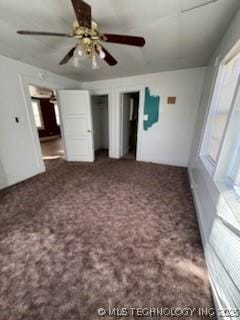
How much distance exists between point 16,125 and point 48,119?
5.12 metres

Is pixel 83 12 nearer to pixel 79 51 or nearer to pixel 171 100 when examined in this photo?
pixel 79 51

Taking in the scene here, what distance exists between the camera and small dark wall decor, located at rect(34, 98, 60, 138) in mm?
6953

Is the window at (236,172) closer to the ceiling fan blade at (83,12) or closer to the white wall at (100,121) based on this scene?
the ceiling fan blade at (83,12)

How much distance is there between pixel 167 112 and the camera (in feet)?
11.2

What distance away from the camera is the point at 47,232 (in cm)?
162

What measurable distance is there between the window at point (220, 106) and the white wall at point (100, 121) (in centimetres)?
354

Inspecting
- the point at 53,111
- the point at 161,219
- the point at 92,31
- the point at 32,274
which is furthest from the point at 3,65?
the point at 53,111

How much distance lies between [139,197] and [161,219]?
0.56m

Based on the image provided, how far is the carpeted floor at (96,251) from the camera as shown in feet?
3.34

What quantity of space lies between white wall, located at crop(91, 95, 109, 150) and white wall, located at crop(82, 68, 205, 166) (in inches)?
27.4

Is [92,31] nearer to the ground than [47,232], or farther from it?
farther from it

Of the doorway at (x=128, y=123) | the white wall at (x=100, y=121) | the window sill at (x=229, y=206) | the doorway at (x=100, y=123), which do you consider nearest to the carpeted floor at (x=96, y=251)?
the window sill at (x=229, y=206)

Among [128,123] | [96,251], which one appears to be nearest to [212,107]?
[96,251]

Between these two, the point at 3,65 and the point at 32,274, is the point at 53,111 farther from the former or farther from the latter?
the point at 32,274
